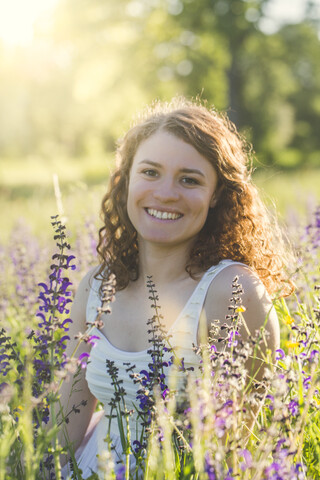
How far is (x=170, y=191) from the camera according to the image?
7.75ft

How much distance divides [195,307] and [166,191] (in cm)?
51

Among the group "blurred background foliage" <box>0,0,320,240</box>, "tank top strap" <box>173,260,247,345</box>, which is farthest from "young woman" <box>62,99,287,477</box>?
"blurred background foliage" <box>0,0,320,240</box>

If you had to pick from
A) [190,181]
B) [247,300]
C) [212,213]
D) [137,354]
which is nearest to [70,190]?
[212,213]

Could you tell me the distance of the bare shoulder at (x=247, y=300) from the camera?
86.8 inches

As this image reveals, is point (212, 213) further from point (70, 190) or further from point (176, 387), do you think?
point (70, 190)

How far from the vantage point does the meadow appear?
3.89ft

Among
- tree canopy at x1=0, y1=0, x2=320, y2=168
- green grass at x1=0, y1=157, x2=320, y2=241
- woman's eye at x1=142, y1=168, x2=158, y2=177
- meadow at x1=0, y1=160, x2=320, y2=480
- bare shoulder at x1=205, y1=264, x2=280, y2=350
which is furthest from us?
tree canopy at x1=0, y1=0, x2=320, y2=168

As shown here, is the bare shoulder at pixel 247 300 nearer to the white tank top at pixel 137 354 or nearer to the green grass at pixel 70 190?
the white tank top at pixel 137 354

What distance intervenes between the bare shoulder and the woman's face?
26 centimetres

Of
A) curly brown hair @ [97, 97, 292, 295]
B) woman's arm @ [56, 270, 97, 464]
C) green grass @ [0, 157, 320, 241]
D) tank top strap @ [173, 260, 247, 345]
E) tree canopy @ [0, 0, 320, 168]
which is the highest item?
tree canopy @ [0, 0, 320, 168]

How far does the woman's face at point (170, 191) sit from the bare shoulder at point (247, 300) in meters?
0.26

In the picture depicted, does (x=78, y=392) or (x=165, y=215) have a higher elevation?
(x=165, y=215)

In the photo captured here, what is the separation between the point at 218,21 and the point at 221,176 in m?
19.4

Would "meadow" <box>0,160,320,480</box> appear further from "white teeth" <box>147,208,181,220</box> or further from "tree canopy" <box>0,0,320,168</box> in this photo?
"tree canopy" <box>0,0,320,168</box>
